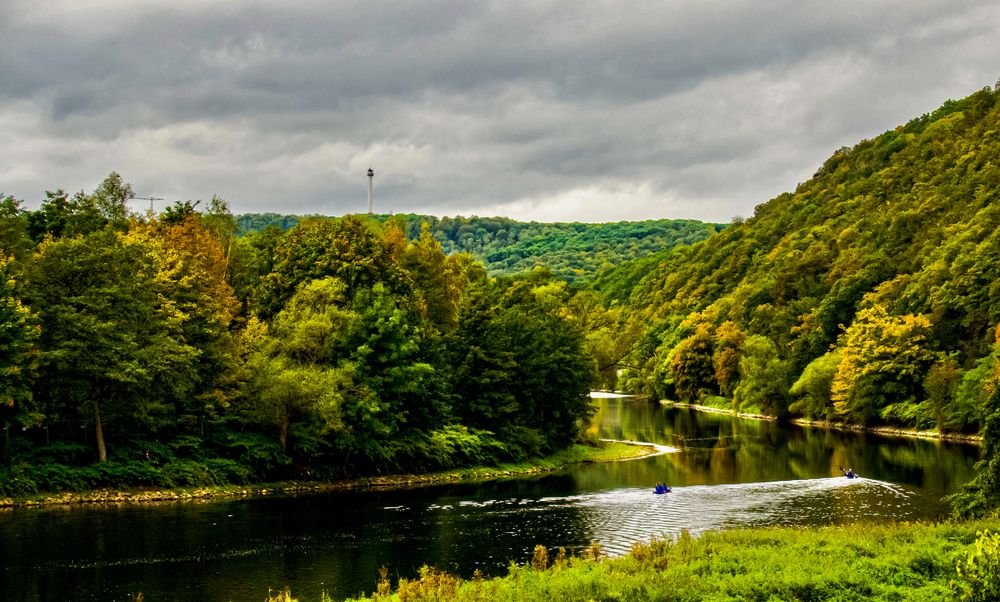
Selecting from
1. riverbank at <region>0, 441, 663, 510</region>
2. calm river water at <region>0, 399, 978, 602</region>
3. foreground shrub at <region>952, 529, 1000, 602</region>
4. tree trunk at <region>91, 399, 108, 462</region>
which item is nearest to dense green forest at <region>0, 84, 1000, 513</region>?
tree trunk at <region>91, 399, 108, 462</region>

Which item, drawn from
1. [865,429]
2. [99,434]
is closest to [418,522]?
[99,434]

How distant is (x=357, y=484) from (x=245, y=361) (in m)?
13.1

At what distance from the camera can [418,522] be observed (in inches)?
2069

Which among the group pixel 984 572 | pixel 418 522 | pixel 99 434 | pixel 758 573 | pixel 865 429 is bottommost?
pixel 865 429

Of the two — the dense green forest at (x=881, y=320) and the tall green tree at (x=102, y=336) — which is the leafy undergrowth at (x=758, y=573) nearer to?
the dense green forest at (x=881, y=320)

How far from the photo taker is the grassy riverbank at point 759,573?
80.9 ft

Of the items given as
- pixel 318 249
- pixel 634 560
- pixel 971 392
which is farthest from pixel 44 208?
pixel 971 392

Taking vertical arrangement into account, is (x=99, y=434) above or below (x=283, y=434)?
above

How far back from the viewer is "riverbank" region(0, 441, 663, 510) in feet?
185

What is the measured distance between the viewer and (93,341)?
57.9 meters

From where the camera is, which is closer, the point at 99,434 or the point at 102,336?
the point at 102,336

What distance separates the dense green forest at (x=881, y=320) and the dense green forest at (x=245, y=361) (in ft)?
131

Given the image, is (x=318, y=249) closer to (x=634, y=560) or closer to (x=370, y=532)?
(x=370, y=532)

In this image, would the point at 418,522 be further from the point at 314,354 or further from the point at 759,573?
the point at 759,573
